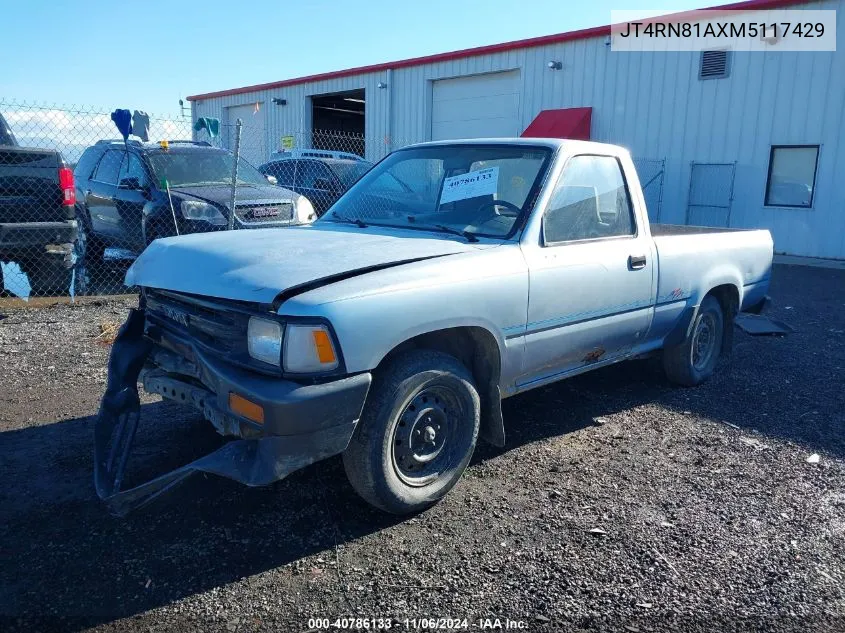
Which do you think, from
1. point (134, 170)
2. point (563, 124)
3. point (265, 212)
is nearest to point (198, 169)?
point (134, 170)

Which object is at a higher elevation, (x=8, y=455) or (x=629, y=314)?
(x=629, y=314)

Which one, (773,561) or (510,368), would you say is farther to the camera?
(510,368)

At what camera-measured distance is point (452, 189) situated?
429 centimetres

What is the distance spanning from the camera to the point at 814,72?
44.8 ft

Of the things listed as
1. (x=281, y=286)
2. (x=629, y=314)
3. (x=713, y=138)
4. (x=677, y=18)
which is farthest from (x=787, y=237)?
(x=281, y=286)

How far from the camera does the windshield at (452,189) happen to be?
4.07 m

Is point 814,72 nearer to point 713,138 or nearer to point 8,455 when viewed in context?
point 713,138

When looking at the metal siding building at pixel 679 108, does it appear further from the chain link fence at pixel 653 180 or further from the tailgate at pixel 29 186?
the tailgate at pixel 29 186

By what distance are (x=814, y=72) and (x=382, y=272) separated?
13.9 meters

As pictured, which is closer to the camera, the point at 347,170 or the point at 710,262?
the point at 710,262

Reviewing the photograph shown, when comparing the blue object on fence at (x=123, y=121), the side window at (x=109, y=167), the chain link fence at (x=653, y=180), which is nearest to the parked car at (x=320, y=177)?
the side window at (x=109, y=167)

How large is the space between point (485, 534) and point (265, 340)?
1.39 metres

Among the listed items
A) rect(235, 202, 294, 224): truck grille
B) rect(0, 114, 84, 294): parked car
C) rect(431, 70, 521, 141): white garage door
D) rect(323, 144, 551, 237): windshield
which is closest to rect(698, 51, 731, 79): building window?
rect(431, 70, 521, 141): white garage door

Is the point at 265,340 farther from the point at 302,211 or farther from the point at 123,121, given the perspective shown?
the point at 123,121
